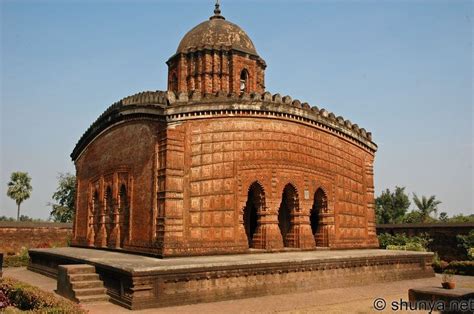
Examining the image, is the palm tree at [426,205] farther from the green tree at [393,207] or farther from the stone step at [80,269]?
the stone step at [80,269]

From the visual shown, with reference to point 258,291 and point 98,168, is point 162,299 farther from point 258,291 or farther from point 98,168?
point 98,168

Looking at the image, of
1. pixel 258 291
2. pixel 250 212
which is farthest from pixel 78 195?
pixel 258 291

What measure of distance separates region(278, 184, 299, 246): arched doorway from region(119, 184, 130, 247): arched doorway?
5.63 m

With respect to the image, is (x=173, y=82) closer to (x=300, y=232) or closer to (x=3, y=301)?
(x=300, y=232)

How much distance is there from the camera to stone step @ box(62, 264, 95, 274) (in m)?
11.2

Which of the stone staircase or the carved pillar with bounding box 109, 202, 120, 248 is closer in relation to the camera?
the stone staircase

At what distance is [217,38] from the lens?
20781 millimetres

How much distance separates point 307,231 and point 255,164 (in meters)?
3.41

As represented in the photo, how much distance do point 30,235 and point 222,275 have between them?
19.3 m

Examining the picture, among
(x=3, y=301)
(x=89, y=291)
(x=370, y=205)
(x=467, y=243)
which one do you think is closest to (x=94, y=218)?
(x=89, y=291)

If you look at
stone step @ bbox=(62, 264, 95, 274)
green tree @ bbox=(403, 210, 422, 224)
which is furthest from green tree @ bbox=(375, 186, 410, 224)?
stone step @ bbox=(62, 264, 95, 274)

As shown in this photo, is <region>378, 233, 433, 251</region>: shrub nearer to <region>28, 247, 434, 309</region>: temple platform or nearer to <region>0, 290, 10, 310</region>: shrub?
<region>28, 247, 434, 309</region>: temple platform

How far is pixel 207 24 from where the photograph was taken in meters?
21.6

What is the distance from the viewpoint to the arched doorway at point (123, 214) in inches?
615
